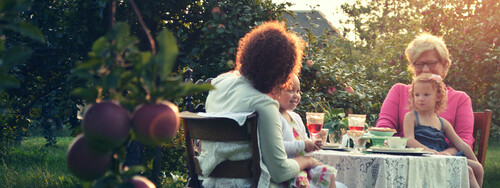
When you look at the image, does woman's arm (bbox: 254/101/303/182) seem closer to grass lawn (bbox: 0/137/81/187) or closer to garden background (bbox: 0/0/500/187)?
garden background (bbox: 0/0/500/187)

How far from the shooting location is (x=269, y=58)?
7.40ft

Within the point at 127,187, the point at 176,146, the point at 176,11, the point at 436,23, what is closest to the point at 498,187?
the point at 436,23

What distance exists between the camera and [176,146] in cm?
500

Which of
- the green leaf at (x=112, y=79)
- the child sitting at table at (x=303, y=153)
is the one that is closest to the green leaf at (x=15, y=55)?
the green leaf at (x=112, y=79)

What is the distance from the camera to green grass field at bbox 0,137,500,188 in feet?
15.8

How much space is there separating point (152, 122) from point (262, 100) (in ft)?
5.13

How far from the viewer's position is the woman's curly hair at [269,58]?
2248 millimetres

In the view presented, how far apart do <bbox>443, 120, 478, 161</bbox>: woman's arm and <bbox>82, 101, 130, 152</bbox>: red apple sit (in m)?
3.15

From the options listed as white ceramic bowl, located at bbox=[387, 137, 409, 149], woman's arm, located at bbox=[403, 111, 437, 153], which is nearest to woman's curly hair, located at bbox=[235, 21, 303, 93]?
white ceramic bowl, located at bbox=[387, 137, 409, 149]

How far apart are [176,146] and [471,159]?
2.73 metres

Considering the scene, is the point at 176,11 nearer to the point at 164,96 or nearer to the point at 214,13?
the point at 214,13

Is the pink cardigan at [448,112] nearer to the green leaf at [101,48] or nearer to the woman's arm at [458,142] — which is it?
the woman's arm at [458,142]

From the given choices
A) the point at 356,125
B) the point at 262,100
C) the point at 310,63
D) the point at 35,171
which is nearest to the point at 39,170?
the point at 35,171

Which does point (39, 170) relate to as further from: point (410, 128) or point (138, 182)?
point (138, 182)
